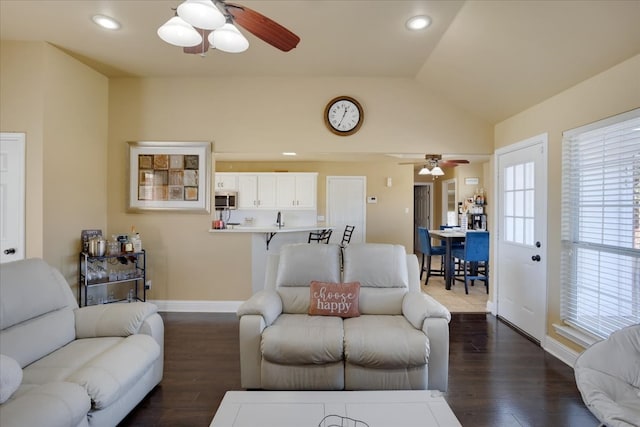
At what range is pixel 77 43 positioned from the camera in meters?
3.16

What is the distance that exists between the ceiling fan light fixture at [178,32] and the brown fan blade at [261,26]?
0.28 meters

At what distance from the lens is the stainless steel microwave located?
6781 mm

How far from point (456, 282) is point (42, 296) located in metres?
5.55

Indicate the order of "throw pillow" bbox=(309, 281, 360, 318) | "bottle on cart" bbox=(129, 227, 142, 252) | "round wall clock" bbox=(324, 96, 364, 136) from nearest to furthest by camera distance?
"throw pillow" bbox=(309, 281, 360, 318) < "bottle on cart" bbox=(129, 227, 142, 252) < "round wall clock" bbox=(324, 96, 364, 136)

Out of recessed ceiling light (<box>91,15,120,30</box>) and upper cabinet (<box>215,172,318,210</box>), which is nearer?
recessed ceiling light (<box>91,15,120,30</box>)

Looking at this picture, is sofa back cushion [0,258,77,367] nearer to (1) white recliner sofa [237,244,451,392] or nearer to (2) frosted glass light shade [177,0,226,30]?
(1) white recliner sofa [237,244,451,392]

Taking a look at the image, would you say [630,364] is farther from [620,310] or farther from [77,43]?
[77,43]

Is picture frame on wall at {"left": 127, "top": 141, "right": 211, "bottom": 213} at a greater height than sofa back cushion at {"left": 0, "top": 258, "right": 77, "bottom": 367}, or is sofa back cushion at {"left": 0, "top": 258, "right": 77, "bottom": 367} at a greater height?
picture frame on wall at {"left": 127, "top": 141, "right": 211, "bottom": 213}

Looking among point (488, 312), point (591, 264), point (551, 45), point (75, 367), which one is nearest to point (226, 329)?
point (75, 367)

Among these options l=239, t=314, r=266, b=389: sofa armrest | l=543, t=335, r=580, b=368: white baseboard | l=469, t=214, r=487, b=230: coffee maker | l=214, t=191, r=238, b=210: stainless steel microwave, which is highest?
l=214, t=191, r=238, b=210: stainless steel microwave

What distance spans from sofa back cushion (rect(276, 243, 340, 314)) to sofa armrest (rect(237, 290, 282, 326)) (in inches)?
5.1

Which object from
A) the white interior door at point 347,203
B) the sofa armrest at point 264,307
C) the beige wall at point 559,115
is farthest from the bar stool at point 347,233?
the sofa armrest at point 264,307

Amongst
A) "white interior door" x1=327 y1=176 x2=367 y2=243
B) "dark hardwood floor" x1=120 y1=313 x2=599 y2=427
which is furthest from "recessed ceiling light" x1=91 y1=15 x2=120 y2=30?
"white interior door" x1=327 y1=176 x2=367 y2=243

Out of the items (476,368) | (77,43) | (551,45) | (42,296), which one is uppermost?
(77,43)
